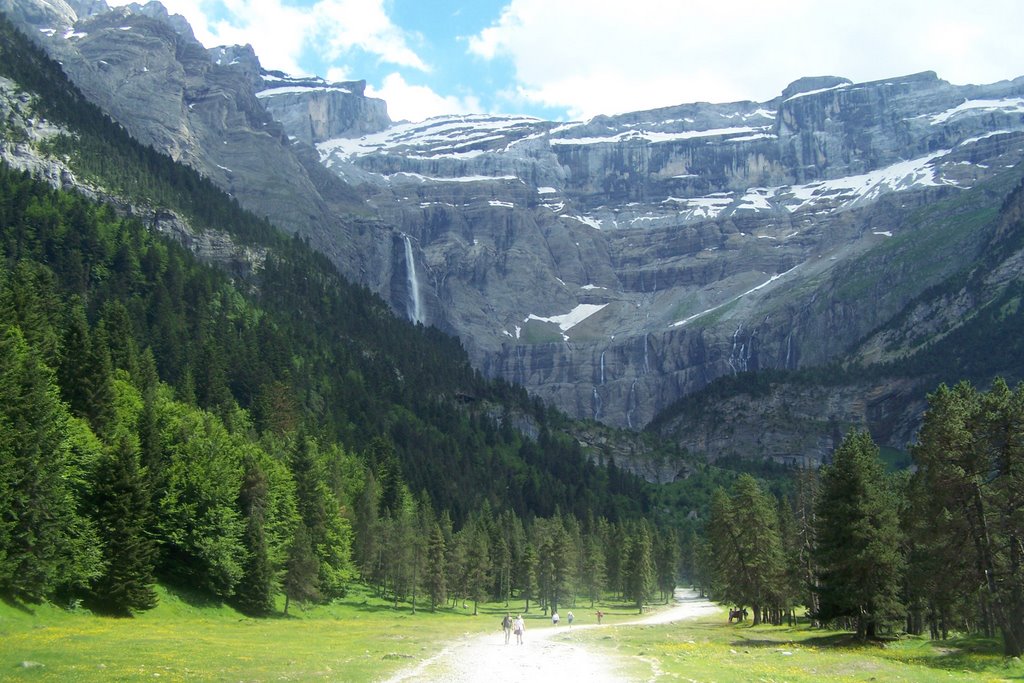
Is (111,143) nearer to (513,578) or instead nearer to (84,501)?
(513,578)

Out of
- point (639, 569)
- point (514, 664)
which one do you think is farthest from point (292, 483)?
point (639, 569)

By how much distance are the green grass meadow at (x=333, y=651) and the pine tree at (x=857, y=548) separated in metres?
2.21

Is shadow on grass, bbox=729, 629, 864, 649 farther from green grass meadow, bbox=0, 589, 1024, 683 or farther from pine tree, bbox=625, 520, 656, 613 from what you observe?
pine tree, bbox=625, 520, 656, 613

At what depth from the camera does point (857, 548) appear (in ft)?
184

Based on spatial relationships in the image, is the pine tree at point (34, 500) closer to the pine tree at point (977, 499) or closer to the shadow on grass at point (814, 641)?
the shadow on grass at point (814, 641)

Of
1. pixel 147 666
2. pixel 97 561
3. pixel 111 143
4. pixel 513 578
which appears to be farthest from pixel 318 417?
pixel 147 666

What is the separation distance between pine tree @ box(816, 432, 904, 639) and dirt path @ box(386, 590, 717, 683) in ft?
53.7

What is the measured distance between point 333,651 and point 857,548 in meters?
31.7

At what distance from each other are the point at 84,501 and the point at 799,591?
190ft

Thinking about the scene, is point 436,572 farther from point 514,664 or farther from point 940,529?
point 940,529

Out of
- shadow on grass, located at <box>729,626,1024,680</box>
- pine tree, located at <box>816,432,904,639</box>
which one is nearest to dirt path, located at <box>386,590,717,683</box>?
shadow on grass, located at <box>729,626,1024,680</box>

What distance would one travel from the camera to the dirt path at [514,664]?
36.2 metres

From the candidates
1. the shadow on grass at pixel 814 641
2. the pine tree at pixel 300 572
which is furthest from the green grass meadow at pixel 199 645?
the shadow on grass at pixel 814 641

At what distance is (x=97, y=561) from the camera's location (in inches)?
1973
